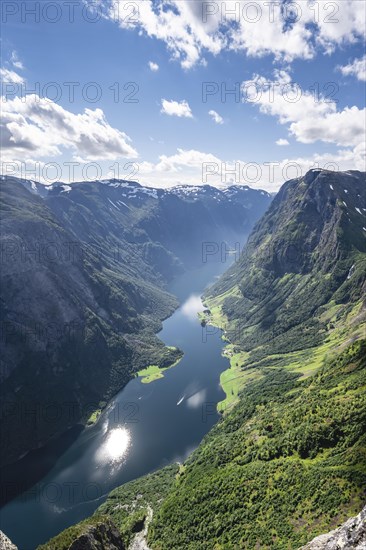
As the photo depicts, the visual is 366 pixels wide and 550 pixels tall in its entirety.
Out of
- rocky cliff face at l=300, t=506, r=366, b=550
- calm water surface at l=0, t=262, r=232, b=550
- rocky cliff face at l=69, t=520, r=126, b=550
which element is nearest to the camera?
rocky cliff face at l=300, t=506, r=366, b=550

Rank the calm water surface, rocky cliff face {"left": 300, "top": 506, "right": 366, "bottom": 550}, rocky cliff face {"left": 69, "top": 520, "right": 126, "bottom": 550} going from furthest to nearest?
the calm water surface → rocky cliff face {"left": 69, "top": 520, "right": 126, "bottom": 550} → rocky cliff face {"left": 300, "top": 506, "right": 366, "bottom": 550}

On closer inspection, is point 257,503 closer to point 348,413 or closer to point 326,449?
point 326,449

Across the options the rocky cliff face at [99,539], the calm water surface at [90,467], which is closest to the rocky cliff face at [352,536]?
the rocky cliff face at [99,539]

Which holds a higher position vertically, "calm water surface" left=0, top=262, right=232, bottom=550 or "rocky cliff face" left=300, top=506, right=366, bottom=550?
"rocky cliff face" left=300, top=506, right=366, bottom=550

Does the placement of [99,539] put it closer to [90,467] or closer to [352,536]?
[352,536]

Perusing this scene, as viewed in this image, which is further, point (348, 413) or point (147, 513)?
point (147, 513)

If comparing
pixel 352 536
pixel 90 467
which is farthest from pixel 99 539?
pixel 90 467

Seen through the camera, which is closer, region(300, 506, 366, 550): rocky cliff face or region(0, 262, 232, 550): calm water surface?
region(300, 506, 366, 550): rocky cliff face

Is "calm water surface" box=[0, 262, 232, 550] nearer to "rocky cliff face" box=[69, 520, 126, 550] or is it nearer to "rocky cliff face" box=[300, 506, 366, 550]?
"rocky cliff face" box=[69, 520, 126, 550]

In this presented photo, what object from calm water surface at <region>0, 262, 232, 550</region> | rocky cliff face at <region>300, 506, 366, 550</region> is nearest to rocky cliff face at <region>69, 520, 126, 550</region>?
rocky cliff face at <region>300, 506, 366, 550</region>

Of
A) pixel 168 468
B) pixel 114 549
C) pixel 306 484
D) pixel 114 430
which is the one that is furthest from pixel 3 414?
pixel 306 484

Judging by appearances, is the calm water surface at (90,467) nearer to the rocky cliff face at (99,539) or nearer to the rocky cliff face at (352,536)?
the rocky cliff face at (99,539)
